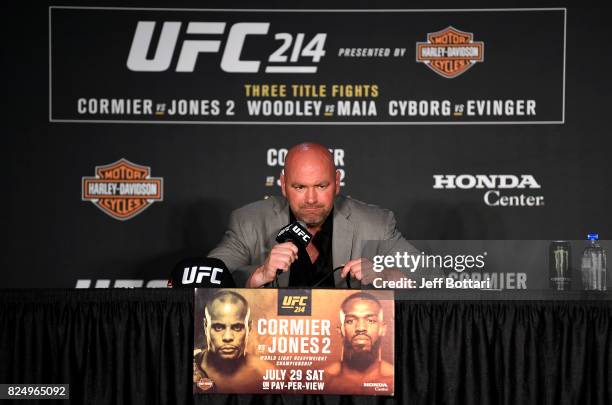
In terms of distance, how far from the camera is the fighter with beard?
1.94 meters

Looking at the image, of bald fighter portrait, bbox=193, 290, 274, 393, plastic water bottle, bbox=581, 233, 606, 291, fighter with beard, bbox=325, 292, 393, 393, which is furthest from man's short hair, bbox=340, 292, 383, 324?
plastic water bottle, bbox=581, 233, 606, 291

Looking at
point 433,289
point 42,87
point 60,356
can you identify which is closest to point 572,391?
point 433,289

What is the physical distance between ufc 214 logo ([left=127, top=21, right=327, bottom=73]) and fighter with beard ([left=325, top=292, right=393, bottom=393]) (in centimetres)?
204

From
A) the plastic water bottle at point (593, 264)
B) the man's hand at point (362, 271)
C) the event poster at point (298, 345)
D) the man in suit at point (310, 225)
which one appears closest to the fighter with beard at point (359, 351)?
the event poster at point (298, 345)

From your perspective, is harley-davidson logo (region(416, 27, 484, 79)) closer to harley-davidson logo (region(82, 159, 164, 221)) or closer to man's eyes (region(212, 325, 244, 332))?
harley-davidson logo (region(82, 159, 164, 221))

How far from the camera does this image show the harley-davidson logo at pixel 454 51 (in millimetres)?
3775

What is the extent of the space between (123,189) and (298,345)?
2.09m

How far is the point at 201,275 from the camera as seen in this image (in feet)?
6.89

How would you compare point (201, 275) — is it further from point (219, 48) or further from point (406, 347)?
A: point (219, 48)

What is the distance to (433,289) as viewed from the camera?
6.59 ft

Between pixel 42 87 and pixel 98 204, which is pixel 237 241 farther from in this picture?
pixel 42 87

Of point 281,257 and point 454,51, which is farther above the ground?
point 454,51

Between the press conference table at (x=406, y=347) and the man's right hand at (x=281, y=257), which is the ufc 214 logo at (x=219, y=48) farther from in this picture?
the press conference table at (x=406, y=347)

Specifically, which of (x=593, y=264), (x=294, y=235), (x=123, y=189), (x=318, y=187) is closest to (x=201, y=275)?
(x=294, y=235)
